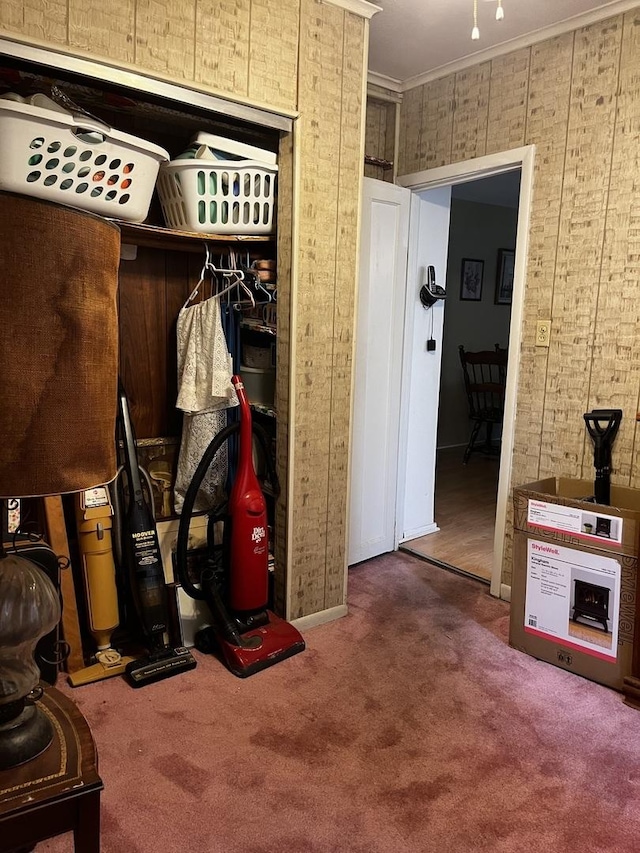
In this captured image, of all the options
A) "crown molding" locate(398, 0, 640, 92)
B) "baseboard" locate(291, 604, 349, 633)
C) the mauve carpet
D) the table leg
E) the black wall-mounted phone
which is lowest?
the mauve carpet

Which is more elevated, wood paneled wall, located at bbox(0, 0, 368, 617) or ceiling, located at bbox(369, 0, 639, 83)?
ceiling, located at bbox(369, 0, 639, 83)

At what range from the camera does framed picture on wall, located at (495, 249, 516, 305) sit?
6902 mm

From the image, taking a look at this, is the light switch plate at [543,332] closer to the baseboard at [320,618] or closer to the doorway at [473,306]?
the baseboard at [320,618]

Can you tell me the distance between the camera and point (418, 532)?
4.04m

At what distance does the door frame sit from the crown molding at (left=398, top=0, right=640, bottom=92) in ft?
1.49

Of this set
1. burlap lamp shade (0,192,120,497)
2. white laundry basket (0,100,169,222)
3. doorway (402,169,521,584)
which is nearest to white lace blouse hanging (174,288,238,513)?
white laundry basket (0,100,169,222)

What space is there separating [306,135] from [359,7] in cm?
57

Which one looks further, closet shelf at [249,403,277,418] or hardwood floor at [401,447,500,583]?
hardwood floor at [401,447,500,583]

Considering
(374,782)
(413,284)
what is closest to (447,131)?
(413,284)

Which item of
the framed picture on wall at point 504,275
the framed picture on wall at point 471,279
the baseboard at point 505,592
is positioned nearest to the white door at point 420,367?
the baseboard at point 505,592

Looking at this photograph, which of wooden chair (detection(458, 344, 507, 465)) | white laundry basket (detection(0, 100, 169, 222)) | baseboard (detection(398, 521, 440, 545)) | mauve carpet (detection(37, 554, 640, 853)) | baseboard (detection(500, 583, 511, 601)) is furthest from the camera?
wooden chair (detection(458, 344, 507, 465))

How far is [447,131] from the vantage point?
10.9 feet

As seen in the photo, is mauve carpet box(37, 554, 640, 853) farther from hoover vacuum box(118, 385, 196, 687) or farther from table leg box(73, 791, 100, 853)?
table leg box(73, 791, 100, 853)

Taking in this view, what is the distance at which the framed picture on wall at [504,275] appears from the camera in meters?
6.90
